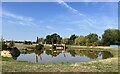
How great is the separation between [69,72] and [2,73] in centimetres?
344

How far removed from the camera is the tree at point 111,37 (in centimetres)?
5531

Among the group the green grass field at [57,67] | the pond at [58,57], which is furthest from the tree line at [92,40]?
the green grass field at [57,67]

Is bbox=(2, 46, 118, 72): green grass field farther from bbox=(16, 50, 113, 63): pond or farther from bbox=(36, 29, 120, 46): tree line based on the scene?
bbox=(36, 29, 120, 46): tree line

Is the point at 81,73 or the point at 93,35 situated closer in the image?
the point at 81,73

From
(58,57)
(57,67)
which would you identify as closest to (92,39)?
(58,57)

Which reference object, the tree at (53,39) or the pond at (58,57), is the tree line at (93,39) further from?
the pond at (58,57)

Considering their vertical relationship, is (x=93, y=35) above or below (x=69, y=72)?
above

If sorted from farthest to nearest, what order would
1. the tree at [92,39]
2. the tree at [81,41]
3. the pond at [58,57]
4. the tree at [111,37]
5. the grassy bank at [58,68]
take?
the tree at [81,41]
the tree at [92,39]
the tree at [111,37]
the pond at [58,57]
the grassy bank at [58,68]

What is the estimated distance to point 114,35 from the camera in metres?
55.2

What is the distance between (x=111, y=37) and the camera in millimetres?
57844

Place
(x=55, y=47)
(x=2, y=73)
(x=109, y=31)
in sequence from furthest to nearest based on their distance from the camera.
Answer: (x=109, y=31)
(x=55, y=47)
(x=2, y=73)

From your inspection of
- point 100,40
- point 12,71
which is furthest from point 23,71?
point 100,40

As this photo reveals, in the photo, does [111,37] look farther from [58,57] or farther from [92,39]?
[58,57]

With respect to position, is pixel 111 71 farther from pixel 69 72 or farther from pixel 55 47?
pixel 55 47
